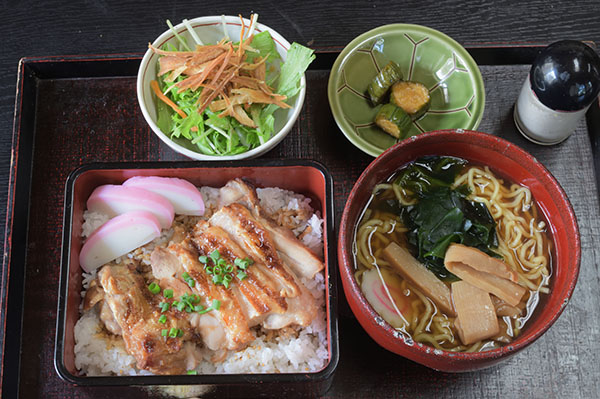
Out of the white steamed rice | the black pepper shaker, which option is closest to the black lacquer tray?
the white steamed rice

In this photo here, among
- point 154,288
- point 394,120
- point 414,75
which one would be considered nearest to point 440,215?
point 394,120

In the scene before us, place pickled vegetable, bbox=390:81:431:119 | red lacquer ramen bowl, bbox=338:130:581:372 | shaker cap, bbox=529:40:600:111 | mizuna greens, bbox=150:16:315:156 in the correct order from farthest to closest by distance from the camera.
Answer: pickled vegetable, bbox=390:81:431:119
mizuna greens, bbox=150:16:315:156
shaker cap, bbox=529:40:600:111
red lacquer ramen bowl, bbox=338:130:581:372

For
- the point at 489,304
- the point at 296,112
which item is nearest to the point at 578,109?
the point at 489,304

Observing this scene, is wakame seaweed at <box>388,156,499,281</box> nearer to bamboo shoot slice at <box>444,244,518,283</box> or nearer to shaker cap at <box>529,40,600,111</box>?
bamboo shoot slice at <box>444,244,518,283</box>

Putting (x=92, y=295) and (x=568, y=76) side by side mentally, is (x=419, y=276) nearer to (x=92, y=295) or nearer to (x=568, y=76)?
(x=568, y=76)

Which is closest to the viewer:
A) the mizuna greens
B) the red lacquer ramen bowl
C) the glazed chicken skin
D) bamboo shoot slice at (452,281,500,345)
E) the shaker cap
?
the red lacquer ramen bowl
